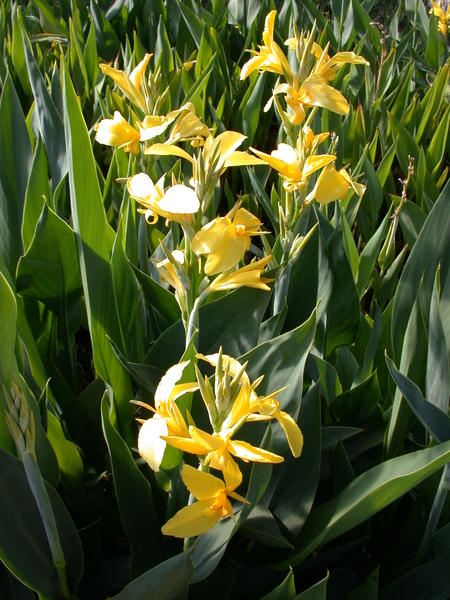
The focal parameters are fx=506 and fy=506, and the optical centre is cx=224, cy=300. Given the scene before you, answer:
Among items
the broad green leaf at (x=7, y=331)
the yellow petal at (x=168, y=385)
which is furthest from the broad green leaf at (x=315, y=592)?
the broad green leaf at (x=7, y=331)

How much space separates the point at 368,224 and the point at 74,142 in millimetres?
862

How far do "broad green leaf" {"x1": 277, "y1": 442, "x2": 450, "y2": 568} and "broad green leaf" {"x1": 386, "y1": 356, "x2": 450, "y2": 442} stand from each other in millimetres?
44

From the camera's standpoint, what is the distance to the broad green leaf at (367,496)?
45cm

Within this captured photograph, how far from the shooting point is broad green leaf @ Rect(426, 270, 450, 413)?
55cm

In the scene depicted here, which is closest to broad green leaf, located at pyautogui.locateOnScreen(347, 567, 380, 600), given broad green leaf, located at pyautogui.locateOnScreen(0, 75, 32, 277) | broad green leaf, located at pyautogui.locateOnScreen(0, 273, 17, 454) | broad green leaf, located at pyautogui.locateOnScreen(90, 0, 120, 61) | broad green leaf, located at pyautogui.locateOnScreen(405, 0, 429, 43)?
broad green leaf, located at pyautogui.locateOnScreen(0, 273, 17, 454)

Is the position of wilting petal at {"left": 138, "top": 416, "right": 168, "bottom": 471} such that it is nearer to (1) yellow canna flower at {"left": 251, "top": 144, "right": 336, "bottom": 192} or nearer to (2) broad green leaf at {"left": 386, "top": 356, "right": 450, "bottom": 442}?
(2) broad green leaf at {"left": 386, "top": 356, "right": 450, "bottom": 442}

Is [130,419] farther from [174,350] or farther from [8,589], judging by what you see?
[8,589]

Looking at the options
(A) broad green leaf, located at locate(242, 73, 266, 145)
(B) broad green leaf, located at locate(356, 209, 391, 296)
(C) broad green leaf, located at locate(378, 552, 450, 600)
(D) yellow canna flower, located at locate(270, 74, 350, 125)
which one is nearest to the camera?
(C) broad green leaf, located at locate(378, 552, 450, 600)

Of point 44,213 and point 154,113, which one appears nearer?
point 44,213

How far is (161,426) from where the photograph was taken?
1.36 ft

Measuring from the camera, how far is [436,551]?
605 millimetres

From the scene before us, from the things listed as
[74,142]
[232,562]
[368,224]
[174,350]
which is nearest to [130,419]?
[174,350]

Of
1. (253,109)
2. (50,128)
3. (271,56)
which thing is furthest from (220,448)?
(253,109)

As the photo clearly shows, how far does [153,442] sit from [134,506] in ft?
0.65
